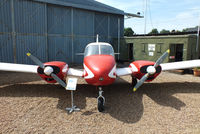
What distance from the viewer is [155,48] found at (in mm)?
16719

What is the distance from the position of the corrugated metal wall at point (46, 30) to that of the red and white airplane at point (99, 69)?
23.2ft

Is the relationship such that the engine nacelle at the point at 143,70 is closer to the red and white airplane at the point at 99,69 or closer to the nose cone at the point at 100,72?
the red and white airplane at the point at 99,69

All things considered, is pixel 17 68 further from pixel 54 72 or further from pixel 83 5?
pixel 83 5

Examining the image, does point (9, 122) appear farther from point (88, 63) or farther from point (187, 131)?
point (187, 131)

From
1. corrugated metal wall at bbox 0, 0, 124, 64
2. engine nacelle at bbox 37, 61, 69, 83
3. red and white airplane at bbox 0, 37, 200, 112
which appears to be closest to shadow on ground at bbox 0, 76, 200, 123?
red and white airplane at bbox 0, 37, 200, 112

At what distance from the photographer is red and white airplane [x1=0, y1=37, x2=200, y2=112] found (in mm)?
6207

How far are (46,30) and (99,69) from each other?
12771 mm

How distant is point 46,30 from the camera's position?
1655 cm

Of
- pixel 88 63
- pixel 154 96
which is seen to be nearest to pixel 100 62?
pixel 88 63

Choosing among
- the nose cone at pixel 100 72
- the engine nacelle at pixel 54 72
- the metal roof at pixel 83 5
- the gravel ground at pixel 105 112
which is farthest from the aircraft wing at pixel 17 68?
the metal roof at pixel 83 5

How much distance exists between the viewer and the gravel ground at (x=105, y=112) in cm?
511

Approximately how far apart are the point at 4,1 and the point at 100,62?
42.6ft

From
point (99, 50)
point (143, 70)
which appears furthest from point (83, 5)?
point (143, 70)

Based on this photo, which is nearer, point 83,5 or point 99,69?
point 99,69
